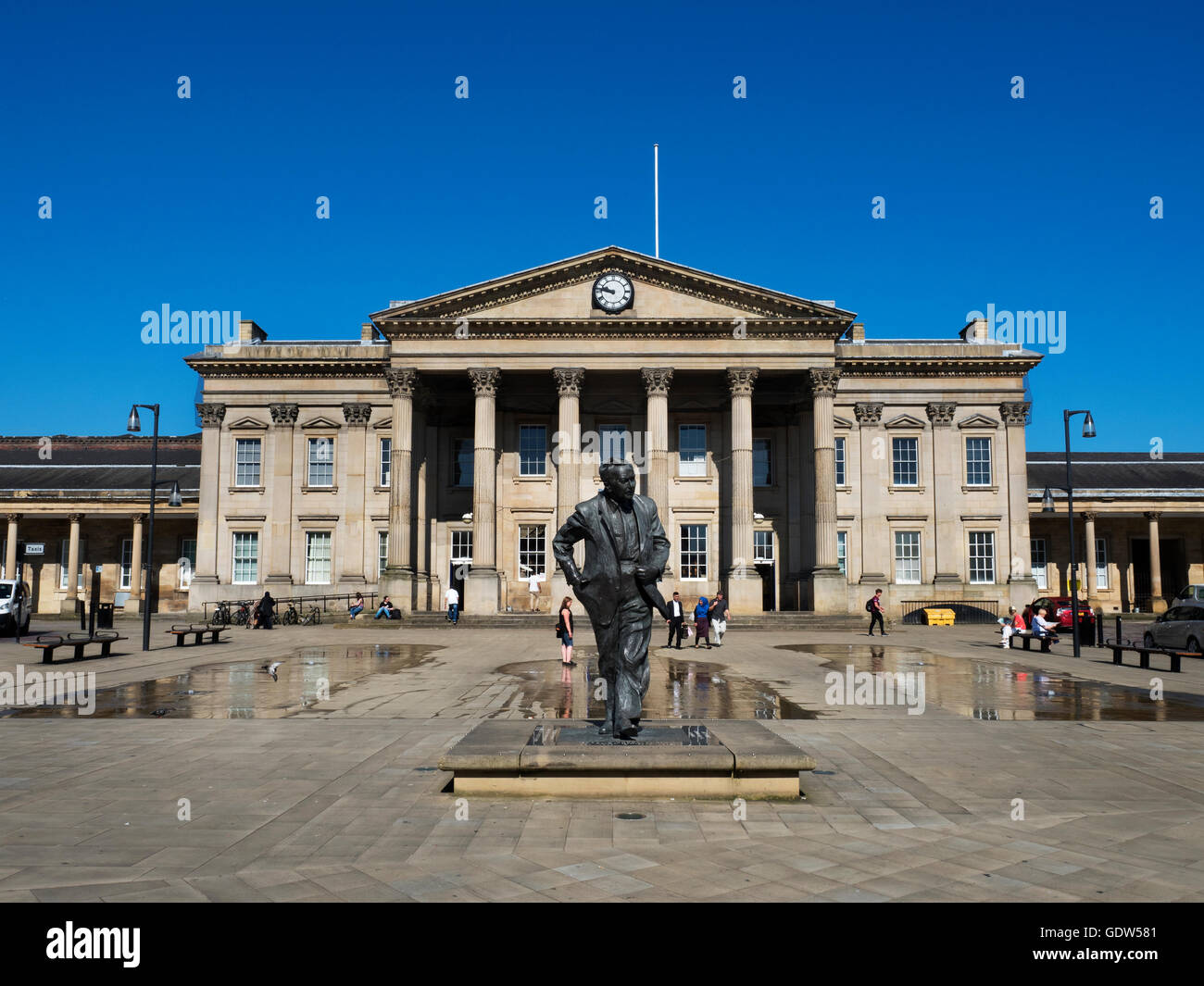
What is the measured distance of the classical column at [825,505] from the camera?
126 feet

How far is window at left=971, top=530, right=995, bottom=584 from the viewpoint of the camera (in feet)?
144

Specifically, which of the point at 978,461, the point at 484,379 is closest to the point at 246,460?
the point at 484,379

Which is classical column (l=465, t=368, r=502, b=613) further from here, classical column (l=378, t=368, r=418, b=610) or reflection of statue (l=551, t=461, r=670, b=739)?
reflection of statue (l=551, t=461, r=670, b=739)

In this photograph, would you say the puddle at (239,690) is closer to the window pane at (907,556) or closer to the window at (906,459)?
the window pane at (907,556)

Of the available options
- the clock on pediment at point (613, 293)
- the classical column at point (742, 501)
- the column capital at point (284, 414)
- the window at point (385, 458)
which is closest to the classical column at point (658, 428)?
the classical column at point (742, 501)

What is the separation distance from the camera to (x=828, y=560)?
38875 millimetres

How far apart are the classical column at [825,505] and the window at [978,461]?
933 cm

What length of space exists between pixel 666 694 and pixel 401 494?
25368mm

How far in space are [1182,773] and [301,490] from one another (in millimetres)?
40455

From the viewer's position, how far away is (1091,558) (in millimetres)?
47844

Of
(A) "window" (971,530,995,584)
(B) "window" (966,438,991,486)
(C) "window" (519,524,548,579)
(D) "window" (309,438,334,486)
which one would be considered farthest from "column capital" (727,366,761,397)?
(D) "window" (309,438,334,486)

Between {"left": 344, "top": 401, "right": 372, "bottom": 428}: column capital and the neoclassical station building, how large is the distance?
103 mm

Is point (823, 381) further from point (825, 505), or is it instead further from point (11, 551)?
point (11, 551)
